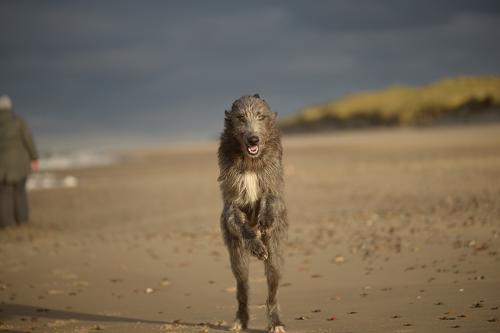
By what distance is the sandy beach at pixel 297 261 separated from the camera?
8.57 m

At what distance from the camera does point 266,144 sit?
7926mm

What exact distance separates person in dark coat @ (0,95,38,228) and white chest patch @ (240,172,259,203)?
10.4 m

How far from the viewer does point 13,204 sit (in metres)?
17.4

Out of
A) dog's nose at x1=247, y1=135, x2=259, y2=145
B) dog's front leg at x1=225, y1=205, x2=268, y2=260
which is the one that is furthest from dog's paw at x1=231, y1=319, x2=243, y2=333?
dog's nose at x1=247, y1=135, x2=259, y2=145

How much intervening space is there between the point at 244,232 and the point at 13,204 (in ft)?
37.0

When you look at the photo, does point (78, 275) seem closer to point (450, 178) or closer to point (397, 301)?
point (397, 301)

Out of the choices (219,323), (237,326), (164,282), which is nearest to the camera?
(237,326)

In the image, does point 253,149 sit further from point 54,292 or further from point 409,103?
point 409,103

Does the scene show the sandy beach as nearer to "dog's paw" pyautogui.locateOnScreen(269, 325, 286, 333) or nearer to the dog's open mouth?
"dog's paw" pyautogui.locateOnScreen(269, 325, 286, 333)

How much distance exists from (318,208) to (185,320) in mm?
10265

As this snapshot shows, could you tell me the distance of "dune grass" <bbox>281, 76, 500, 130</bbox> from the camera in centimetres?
7057

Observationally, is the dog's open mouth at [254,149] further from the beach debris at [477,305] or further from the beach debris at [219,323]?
the beach debris at [477,305]

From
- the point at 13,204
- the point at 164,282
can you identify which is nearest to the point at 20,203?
the point at 13,204

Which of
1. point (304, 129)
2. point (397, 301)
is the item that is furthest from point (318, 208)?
point (304, 129)
